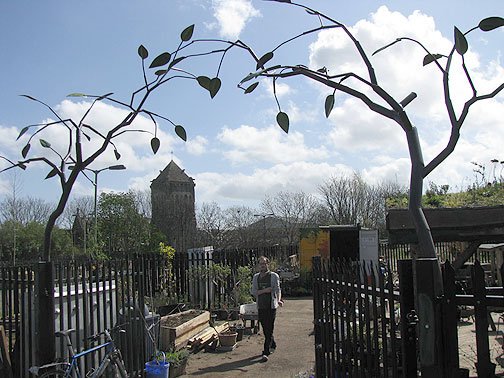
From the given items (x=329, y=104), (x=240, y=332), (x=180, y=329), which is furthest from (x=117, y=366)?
(x=240, y=332)

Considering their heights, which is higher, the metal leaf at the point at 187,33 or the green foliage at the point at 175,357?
the metal leaf at the point at 187,33

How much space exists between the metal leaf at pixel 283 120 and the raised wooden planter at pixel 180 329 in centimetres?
669

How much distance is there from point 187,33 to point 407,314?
2.37 m

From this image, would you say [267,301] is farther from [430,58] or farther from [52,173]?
[430,58]

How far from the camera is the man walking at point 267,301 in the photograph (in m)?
8.60

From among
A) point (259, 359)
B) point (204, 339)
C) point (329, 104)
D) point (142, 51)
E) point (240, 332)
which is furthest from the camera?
point (240, 332)

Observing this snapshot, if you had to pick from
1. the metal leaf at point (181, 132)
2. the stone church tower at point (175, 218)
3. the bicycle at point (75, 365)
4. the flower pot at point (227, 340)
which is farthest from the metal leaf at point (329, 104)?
the stone church tower at point (175, 218)

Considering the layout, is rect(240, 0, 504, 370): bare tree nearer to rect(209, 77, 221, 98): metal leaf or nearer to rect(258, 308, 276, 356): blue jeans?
rect(209, 77, 221, 98): metal leaf

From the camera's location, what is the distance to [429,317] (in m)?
2.72

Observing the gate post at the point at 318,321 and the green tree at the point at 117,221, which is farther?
the green tree at the point at 117,221

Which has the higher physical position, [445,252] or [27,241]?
[27,241]

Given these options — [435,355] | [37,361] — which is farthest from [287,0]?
[37,361]

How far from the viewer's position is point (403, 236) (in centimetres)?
524

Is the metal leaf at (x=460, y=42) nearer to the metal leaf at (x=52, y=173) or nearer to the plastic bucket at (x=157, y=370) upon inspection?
the metal leaf at (x=52, y=173)
